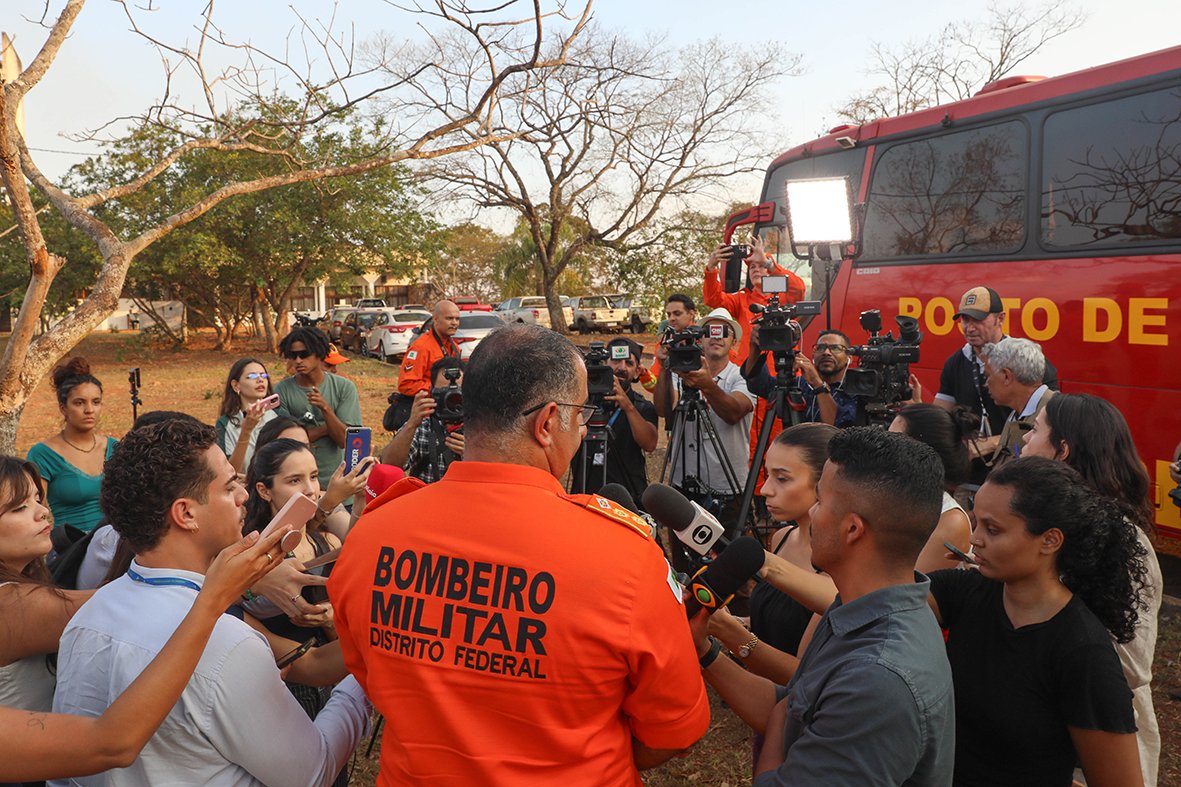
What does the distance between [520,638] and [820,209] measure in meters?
5.96

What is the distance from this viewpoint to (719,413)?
503 centimetres

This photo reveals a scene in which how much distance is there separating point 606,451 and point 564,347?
3.18 meters

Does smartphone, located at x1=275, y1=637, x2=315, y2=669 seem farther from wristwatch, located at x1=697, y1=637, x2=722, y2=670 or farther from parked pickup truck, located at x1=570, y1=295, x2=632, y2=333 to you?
parked pickup truck, located at x1=570, y1=295, x2=632, y2=333

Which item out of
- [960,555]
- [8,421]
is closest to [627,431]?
[960,555]

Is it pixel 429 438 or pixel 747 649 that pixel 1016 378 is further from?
pixel 429 438

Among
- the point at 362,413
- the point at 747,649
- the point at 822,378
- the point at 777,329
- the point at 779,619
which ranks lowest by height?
the point at 362,413

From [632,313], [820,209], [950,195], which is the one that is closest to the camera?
[950,195]

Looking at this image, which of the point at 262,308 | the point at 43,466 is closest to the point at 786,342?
the point at 43,466

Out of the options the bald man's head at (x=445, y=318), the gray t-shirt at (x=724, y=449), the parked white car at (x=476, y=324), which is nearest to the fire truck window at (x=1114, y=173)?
the gray t-shirt at (x=724, y=449)

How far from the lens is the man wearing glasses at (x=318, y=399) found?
514 cm

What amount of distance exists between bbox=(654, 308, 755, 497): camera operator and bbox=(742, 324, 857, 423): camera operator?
0.50 feet

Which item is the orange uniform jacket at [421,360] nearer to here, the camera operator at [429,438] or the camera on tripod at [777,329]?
the camera operator at [429,438]

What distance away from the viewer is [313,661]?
226cm

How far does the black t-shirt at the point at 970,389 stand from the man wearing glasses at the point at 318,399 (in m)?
3.66
